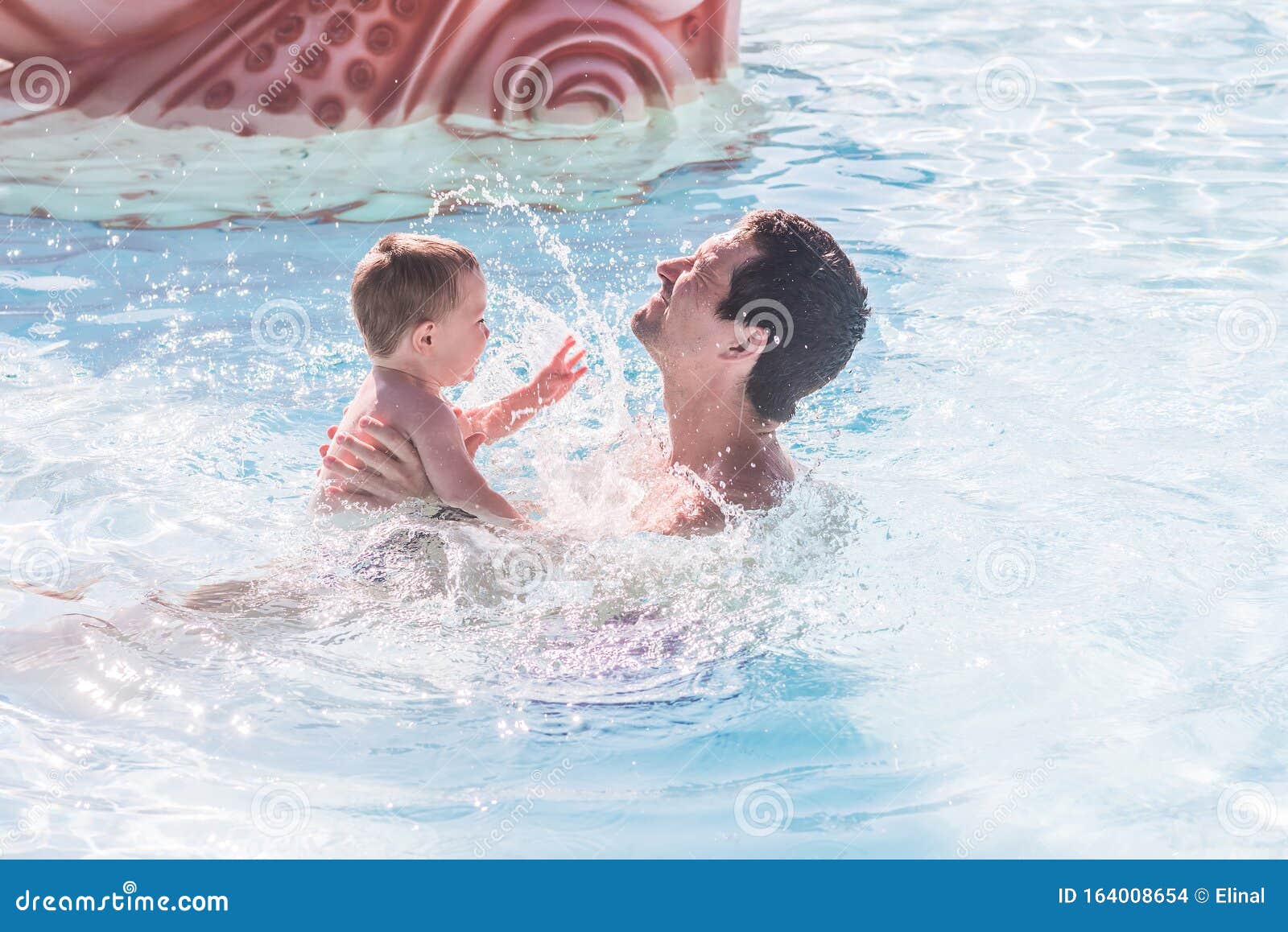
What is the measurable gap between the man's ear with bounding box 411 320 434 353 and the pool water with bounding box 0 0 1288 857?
19.8 inches

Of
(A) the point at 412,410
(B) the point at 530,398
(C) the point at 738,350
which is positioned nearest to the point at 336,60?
(B) the point at 530,398

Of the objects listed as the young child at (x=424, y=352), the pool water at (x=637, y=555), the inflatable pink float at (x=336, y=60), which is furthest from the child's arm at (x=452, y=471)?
the inflatable pink float at (x=336, y=60)

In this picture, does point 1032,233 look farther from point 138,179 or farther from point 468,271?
point 138,179

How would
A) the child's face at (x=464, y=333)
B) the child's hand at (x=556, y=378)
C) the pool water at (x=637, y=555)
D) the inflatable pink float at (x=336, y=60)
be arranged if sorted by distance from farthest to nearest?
the inflatable pink float at (x=336, y=60) < the child's hand at (x=556, y=378) < the child's face at (x=464, y=333) < the pool water at (x=637, y=555)

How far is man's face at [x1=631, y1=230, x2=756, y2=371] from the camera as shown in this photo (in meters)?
3.62

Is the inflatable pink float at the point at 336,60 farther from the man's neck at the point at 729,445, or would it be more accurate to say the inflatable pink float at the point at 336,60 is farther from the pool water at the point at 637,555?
the man's neck at the point at 729,445

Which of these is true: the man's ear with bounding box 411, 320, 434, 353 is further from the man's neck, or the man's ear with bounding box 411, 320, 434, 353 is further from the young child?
the man's neck

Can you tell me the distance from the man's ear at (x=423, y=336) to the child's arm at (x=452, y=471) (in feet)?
0.60

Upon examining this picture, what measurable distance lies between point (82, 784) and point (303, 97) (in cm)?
507

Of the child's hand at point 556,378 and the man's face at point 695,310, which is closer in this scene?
the man's face at point 695,310

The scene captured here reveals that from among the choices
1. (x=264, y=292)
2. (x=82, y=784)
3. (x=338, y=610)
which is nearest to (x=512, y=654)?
(x=338, y=610)

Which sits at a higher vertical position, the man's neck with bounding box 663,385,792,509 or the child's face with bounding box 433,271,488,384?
the child's face with bounding box 433,271,488,384

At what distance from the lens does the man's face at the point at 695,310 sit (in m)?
3.62

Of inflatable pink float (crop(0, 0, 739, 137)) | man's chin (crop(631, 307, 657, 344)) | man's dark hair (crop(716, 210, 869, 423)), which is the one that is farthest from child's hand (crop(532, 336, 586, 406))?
inflatable pink float (crop(0, 0, 739, 137))
